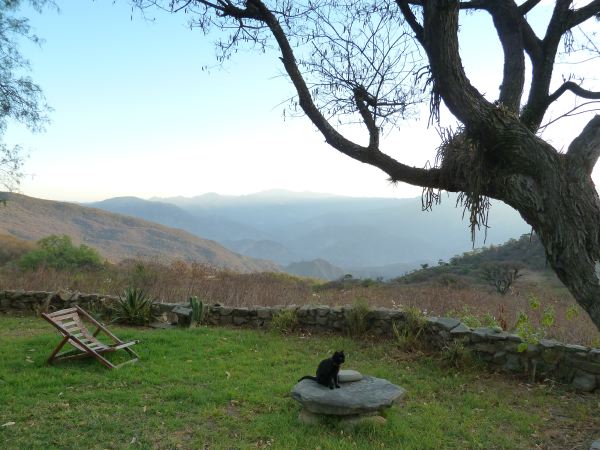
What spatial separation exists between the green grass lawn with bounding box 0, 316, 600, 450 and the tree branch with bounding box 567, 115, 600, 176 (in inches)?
107

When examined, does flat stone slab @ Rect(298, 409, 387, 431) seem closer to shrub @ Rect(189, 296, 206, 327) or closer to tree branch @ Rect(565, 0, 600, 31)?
tree branch @ Rect(565, 0, 600, 31)

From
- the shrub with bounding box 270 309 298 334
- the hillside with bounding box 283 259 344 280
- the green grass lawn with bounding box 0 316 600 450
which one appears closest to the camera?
the green grass lawn with bounding box 0 316 600 450

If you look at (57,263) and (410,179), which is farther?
(57,263)

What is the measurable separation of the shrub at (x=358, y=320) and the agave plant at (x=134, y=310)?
3.91 meters

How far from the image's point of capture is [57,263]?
18.6 metres

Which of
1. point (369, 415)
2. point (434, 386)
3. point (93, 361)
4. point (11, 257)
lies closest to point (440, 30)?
point (369, 415)

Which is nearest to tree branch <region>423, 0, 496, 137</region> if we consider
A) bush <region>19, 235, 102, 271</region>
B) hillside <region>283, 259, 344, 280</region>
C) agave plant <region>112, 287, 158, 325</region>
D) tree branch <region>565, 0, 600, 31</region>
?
tree branch <region>565, 0, 600, 31</region>

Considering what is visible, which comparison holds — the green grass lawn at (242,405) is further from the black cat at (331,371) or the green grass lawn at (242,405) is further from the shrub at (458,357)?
the black cat at (331,371)

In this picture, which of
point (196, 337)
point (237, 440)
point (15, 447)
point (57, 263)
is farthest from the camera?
point (57, 263)

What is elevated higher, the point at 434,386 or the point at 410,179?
the point at 410,179

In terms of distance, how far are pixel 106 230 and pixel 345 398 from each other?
6944 cm

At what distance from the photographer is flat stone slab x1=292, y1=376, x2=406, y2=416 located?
178 inches

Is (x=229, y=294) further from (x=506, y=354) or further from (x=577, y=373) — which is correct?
(x=577, y=373)

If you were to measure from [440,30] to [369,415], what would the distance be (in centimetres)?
338
